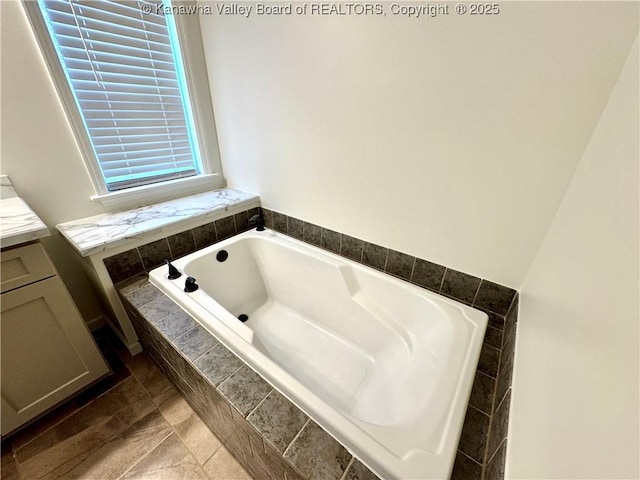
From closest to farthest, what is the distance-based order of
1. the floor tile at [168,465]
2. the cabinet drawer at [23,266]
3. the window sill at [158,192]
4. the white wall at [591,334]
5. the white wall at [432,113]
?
the white wall at [591,334], the white wall at [432,113], the cabinet drawer at [23,266], the floor tile at [168,465], the window sill at [158,192]

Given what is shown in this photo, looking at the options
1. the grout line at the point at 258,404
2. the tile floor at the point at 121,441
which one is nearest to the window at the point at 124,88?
the tile floor at the point at 121,441

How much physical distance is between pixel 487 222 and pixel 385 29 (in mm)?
854

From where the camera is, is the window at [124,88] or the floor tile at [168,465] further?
the window at [124,88]

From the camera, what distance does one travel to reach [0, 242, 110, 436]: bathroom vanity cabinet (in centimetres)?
89

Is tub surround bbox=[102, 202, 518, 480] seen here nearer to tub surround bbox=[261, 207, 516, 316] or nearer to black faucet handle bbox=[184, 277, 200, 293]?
tub surround bbox=[261, 207, 516, 316]

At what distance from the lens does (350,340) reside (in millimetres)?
1393

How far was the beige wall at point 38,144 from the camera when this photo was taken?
1074 millimetres

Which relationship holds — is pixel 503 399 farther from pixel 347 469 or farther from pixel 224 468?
pixel 224 468

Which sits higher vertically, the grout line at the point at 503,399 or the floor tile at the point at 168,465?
the grout line at the point at 503,399

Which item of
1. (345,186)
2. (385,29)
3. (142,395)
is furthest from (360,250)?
(142,395)

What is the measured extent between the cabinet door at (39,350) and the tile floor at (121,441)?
0.41ft

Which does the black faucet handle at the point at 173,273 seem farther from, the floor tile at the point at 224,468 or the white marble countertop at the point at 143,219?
the floor tile at the point at 224,468

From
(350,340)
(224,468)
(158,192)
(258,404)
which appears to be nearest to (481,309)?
(350,340)

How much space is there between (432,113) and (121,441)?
6.18ft
